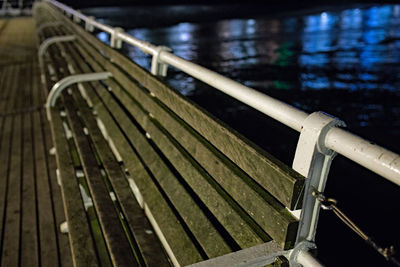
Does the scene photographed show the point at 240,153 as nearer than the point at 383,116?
Yes

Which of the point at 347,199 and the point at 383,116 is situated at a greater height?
the point at 383,116

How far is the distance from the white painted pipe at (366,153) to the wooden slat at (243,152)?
20 cm

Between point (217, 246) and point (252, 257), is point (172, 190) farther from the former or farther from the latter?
point (252, 257)

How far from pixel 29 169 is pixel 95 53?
6.23ft

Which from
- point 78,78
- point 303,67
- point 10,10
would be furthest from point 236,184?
point 10,10

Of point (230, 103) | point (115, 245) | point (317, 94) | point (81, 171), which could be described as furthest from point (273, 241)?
point (317, 94)

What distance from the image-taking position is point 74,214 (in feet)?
7.61

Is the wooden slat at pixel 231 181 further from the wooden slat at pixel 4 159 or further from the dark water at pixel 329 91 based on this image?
the dark water at pixel 329 91

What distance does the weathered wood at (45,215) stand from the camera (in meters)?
2.66

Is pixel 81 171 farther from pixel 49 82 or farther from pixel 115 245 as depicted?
pixel 49 82

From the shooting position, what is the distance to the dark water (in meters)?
4.72

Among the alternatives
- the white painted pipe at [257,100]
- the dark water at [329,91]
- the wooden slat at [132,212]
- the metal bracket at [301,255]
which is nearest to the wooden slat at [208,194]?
the metal bracket at [301,255]

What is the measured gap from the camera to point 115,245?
196 centimetres

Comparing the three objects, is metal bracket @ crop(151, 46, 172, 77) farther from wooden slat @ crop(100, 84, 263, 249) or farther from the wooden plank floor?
the wooden plank floor
